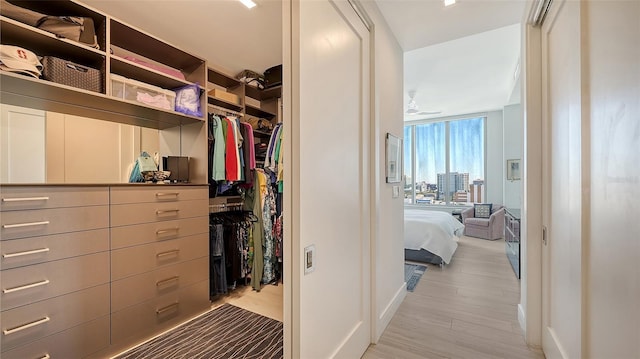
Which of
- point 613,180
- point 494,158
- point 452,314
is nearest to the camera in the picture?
point 613,180

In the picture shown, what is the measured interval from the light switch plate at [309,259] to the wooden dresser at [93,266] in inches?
55.7

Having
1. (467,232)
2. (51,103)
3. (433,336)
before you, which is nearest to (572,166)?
(433,336)

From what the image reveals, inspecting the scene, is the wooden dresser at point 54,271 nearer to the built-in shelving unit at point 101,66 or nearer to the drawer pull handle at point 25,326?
the drawer pull handle at point 25,326

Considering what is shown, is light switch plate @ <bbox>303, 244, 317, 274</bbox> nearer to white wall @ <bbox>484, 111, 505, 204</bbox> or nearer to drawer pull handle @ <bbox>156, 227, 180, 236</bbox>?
drawer pull handle @ <bbox>156, 227, 180, 236</bbox>

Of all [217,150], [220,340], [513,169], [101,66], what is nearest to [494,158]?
[513,169]

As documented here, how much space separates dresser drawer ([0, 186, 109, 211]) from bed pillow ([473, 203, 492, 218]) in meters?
6.27

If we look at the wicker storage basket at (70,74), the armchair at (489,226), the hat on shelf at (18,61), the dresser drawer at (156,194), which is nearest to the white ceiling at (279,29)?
the wicker storage basket at (70,74)

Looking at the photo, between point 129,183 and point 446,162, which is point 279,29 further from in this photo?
point 446,162

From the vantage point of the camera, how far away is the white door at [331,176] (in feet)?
3.60

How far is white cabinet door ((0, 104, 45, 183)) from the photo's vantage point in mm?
1491

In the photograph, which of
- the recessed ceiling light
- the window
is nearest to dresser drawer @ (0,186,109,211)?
the recessed ceiling light

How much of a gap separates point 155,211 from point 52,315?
77 centimetres

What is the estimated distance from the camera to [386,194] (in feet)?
6.83

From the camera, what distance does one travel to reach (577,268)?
1.11 metres
